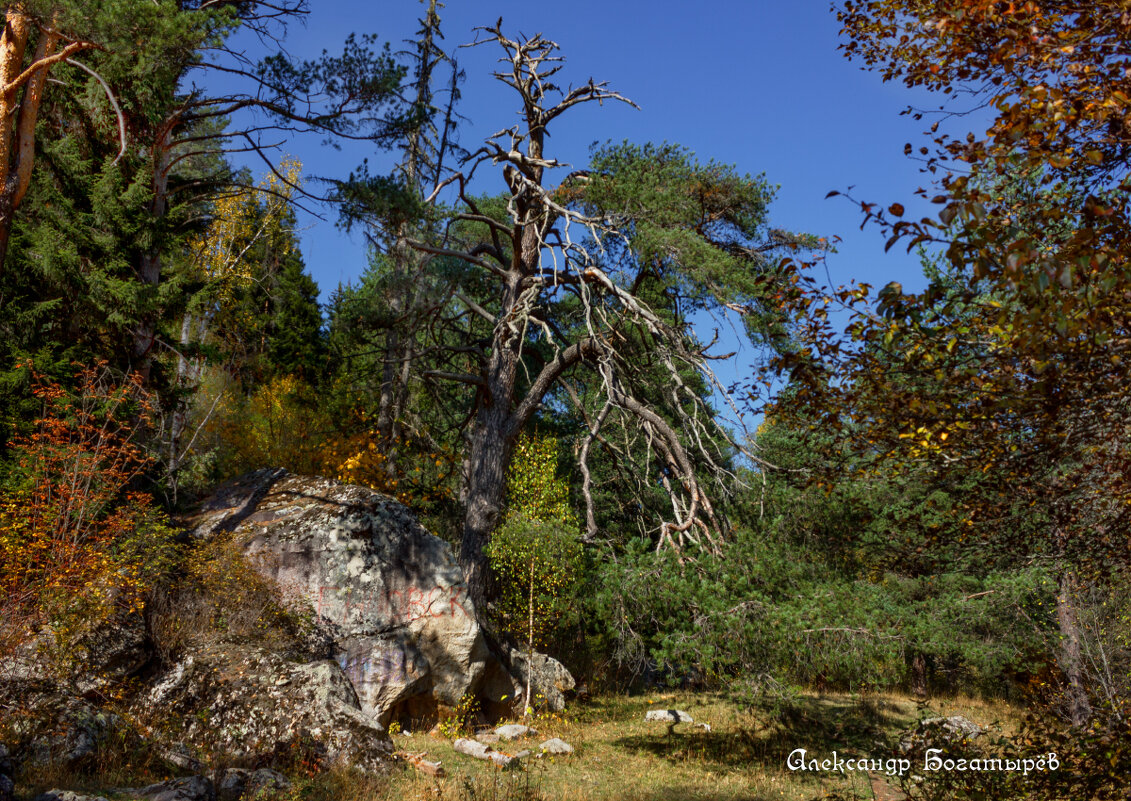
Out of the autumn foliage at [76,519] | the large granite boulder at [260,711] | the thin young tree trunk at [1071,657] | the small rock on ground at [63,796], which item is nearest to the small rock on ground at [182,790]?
the small rock on ground at [63,796]

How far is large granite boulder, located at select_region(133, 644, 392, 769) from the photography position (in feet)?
25.0

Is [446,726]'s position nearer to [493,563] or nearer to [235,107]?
[493,563]

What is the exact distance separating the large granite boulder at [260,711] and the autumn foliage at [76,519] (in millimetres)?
1188

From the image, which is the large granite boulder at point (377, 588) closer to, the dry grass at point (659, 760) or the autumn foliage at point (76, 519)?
the dry grass at point (659, 760)

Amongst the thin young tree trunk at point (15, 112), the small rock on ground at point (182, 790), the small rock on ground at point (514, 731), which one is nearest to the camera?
the small rock on ground at point (182, 790)

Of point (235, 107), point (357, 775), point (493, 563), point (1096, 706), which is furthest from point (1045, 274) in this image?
point (235, 107)

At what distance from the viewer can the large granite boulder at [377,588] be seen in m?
10.7

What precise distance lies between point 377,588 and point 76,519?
4224 millimetres

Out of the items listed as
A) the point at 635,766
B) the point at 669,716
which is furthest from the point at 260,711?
the point at 669,716

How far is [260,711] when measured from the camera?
7941 mm

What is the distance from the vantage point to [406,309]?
50.3 ft

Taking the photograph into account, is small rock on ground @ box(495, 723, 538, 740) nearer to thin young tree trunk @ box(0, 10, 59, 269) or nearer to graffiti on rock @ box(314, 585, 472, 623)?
graffiti on rock @ box(314, 585, 472, 623)

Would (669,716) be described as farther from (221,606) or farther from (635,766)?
(221,606)

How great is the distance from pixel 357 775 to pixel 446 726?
141 inches
